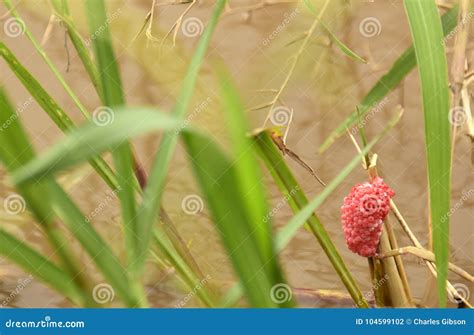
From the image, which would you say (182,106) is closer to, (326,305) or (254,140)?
(254,140)

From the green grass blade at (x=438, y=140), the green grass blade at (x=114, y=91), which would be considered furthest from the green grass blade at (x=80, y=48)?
the green grass blade at (x=438, y=140)

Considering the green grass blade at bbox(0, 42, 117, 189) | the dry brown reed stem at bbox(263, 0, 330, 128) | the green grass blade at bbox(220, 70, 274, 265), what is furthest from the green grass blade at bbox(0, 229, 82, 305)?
the dry brown reed stem at bbox(263, 0, 330, 128)

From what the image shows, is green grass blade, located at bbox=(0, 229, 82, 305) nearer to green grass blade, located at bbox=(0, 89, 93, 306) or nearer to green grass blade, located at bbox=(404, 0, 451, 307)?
green grass blade, located at bbox=(0, 89, 93, 306)

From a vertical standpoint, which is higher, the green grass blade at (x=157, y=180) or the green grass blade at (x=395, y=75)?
the green grass blade at (x=395, y=75)

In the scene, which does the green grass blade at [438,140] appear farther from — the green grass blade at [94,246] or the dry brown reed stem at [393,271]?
the green grass blade at [94,246]

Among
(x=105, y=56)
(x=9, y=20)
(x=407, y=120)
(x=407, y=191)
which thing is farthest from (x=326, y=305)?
(x=9, y=20)

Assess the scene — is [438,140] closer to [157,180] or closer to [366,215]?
[366,215]
